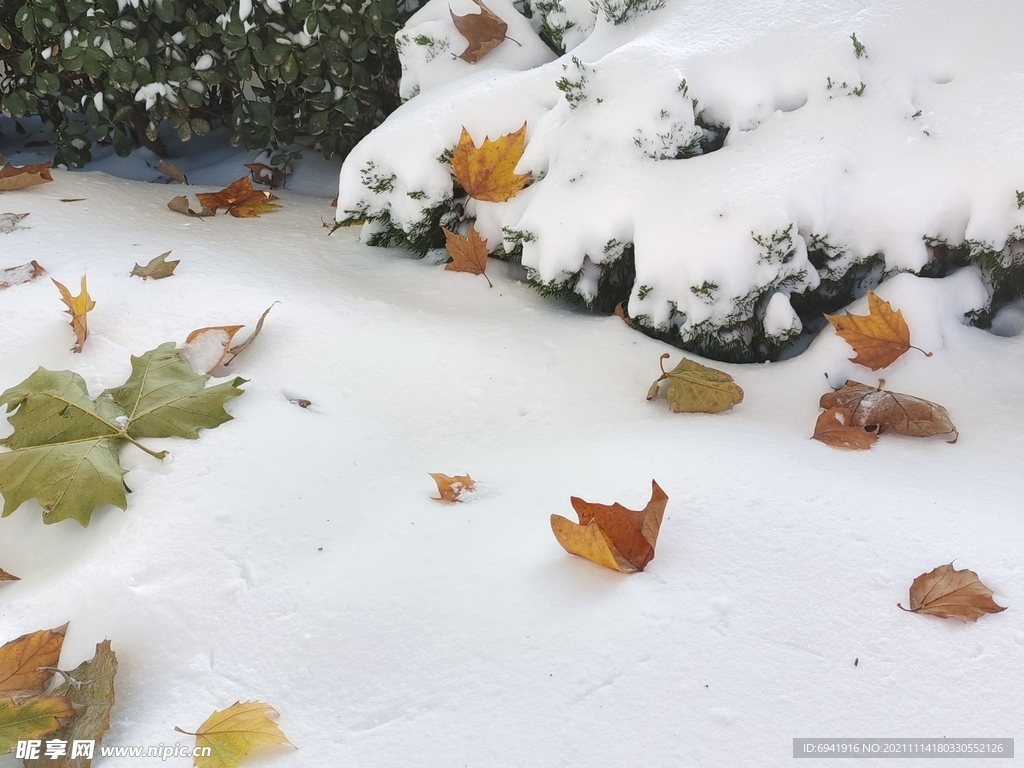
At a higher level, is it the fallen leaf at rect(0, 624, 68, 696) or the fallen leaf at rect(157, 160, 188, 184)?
the fallen leaf at rect(157, 160, 188, 184)

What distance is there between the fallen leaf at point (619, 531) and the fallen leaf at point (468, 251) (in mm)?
1010

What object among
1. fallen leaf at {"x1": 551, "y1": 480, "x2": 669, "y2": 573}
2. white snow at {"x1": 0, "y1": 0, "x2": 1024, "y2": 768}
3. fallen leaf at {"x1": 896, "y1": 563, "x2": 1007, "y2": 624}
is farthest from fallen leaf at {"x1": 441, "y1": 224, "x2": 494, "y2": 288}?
fallen leaf at {"x1": 896, "y1": 563, "x2": 1007, "y2": 624}

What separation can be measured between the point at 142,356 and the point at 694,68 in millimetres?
1353

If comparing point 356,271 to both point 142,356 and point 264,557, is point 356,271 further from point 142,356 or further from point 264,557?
point 264,557

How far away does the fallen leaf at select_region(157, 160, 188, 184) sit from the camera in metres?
2.94

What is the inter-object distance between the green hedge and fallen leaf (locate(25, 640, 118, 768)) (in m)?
1.93

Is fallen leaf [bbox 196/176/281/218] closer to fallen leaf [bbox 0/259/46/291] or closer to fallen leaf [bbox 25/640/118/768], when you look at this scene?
fallen leaf [bbox 0/259/46/291]

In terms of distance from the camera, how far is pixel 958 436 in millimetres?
1514

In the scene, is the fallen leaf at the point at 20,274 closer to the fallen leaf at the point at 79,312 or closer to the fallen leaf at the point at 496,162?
the fallen leaf at the point at 79,312

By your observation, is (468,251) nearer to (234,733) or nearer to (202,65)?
(202,65)

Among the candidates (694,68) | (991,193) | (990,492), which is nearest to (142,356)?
(694,68)

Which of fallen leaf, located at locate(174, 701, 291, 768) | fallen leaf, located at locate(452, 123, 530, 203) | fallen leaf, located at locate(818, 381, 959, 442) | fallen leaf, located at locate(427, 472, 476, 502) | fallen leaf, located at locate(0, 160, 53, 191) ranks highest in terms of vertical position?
fallen leaf, located at locate(452, 123, 530, 203)

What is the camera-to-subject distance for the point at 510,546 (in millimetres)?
1280

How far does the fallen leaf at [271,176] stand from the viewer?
2963 millimetres
